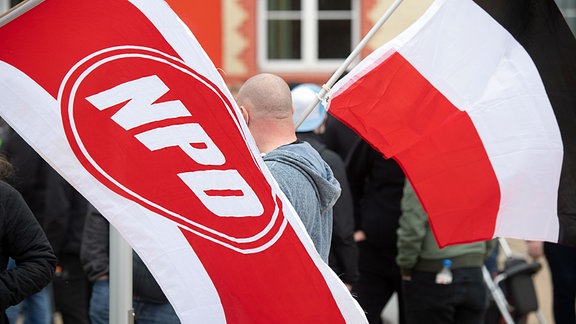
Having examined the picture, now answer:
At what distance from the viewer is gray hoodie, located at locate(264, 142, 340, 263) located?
12.0 ft

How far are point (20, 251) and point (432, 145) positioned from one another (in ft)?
5.57

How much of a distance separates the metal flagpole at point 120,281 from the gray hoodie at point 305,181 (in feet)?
2.69

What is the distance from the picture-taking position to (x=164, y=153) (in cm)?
347

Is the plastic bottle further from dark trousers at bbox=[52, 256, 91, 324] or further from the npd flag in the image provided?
dark trousers at bbox=[52, 256, 91, 324]

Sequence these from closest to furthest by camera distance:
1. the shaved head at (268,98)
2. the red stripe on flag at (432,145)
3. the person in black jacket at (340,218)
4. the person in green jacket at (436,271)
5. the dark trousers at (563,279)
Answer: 1. the shaved head at (268,98)
2. the red stripe on flag at (432,145)
3. the person in black jacket at (340,218)
4. the person in green jacket at (436,271)
5. the dark trousers at (563,279)

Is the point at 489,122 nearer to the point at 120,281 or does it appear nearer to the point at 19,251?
the point at 120,281

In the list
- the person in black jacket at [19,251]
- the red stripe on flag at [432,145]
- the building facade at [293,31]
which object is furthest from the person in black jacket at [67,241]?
the building facade at [293,31]

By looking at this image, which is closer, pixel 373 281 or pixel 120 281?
pixel 120 281

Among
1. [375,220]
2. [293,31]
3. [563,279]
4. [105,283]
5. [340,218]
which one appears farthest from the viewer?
[293,31]

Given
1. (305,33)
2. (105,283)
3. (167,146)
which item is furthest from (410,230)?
(305,33)

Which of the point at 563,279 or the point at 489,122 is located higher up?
the point at 489,122

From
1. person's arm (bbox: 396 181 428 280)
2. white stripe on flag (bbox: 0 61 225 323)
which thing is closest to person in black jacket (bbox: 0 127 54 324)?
person's arm (bbox: 396 181 428 280)

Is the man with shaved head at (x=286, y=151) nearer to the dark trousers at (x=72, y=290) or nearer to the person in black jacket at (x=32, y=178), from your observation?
the person in black jacket at (x=32, y=178)

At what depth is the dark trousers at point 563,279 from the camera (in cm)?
727
